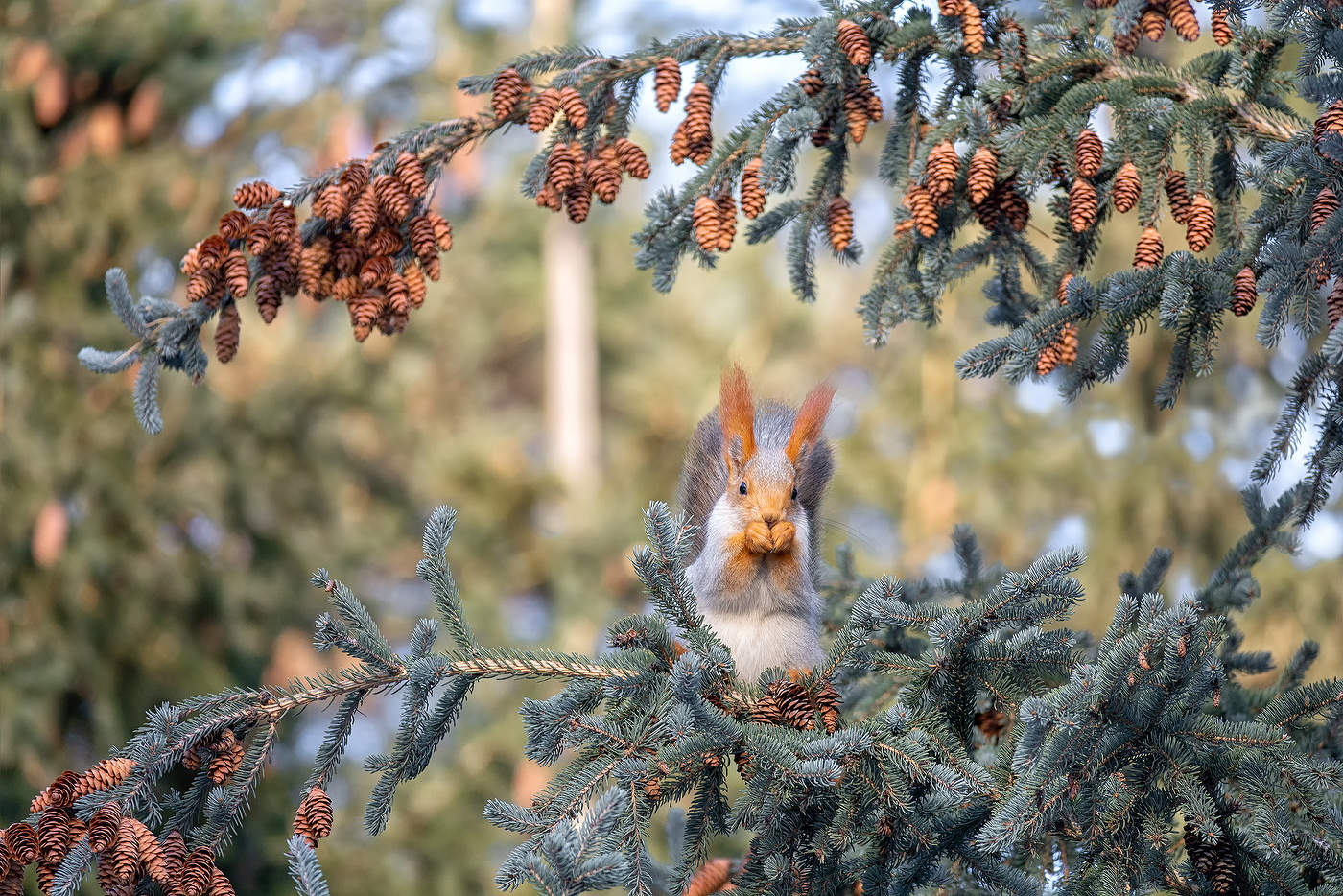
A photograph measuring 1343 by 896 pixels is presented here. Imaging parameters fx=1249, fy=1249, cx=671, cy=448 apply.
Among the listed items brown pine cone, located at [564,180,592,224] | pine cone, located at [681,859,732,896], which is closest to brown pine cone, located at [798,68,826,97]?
brown pine cone, located at [564,180,592,224]

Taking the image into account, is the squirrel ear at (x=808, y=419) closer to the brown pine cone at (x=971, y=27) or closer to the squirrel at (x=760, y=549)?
the squirrel at (x=760, y=549)

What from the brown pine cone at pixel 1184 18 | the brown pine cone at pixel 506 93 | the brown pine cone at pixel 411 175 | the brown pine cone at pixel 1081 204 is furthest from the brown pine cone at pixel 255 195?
the brown pine cone at pixel 1184 18

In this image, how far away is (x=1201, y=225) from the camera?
202 centimetres

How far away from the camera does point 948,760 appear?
1.73m

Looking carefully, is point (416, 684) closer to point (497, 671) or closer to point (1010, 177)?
point (497, 671)

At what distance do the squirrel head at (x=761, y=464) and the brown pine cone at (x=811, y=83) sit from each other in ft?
1.93

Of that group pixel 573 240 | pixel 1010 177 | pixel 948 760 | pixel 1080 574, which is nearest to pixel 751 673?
pixel 948 760

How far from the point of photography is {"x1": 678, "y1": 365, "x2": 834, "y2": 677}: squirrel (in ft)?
8.32

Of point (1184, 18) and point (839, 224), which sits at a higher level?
point (1184, 18)

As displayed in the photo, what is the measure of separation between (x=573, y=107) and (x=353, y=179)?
423 millimetres

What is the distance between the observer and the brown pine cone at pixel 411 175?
229 cm

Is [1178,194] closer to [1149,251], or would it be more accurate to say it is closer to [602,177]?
[1149,251]

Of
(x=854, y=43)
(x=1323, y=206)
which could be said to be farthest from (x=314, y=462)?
(x=1323, y=206)

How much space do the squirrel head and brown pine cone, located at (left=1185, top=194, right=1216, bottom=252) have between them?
2.71ft
